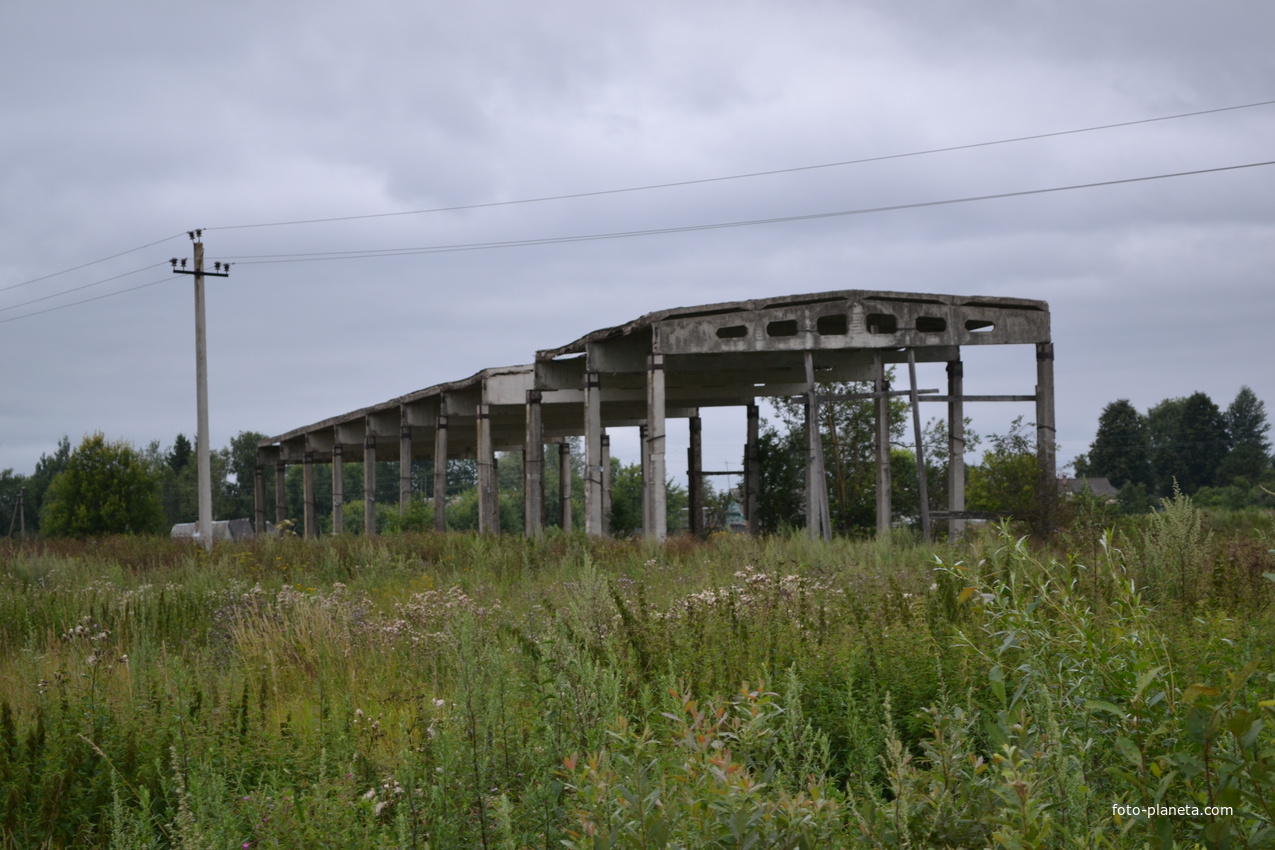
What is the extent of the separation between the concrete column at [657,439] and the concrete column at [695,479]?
7487 millimetres

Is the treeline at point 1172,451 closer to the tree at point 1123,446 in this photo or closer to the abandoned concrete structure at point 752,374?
the tree at point 1123,446

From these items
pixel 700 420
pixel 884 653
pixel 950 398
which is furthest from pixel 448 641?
pixel 700 420

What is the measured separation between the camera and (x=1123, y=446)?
8638cm

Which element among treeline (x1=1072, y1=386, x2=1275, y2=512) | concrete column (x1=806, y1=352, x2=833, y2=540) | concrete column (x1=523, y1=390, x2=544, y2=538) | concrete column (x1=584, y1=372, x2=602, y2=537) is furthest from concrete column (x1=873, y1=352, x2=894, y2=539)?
treeline (x1=1072, y1=386, x2=1275, y2=512)

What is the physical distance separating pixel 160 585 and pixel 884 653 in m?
10.2

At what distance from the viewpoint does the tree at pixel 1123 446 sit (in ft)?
281

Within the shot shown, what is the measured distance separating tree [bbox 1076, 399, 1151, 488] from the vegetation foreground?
268 feet

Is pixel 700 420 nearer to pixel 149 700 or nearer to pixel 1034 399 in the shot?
pixel 1034 399

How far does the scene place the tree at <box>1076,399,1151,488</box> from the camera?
8562 centimetres

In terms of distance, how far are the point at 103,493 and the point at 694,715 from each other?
2599 inches

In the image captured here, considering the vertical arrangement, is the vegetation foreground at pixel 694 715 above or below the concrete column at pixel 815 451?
below

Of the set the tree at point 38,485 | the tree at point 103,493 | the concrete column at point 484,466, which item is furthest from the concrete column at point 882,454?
the tree at point 38,485

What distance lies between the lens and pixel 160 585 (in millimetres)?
13219

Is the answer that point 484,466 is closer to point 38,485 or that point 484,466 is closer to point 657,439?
point 657,439
